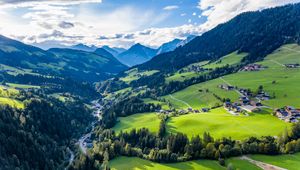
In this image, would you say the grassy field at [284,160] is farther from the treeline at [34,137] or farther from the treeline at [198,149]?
the treeline at [34,137]

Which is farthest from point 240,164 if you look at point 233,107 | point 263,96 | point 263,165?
point 263,96

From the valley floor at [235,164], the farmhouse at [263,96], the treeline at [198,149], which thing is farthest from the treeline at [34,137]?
the farmhouse at [263,96]

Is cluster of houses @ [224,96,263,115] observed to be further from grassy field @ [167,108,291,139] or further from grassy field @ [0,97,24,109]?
grassy field @ [0,97,24,109]

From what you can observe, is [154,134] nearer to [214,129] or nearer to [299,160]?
[214,129]

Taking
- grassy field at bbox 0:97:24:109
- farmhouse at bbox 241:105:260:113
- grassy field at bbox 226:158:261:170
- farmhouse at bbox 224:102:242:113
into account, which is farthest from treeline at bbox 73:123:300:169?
grassy field at bbox 0:97:24:109

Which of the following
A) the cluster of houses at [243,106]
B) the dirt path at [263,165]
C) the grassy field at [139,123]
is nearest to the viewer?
the dirt path at [263,165]

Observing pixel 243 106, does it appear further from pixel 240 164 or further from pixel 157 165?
pixel 157 165
